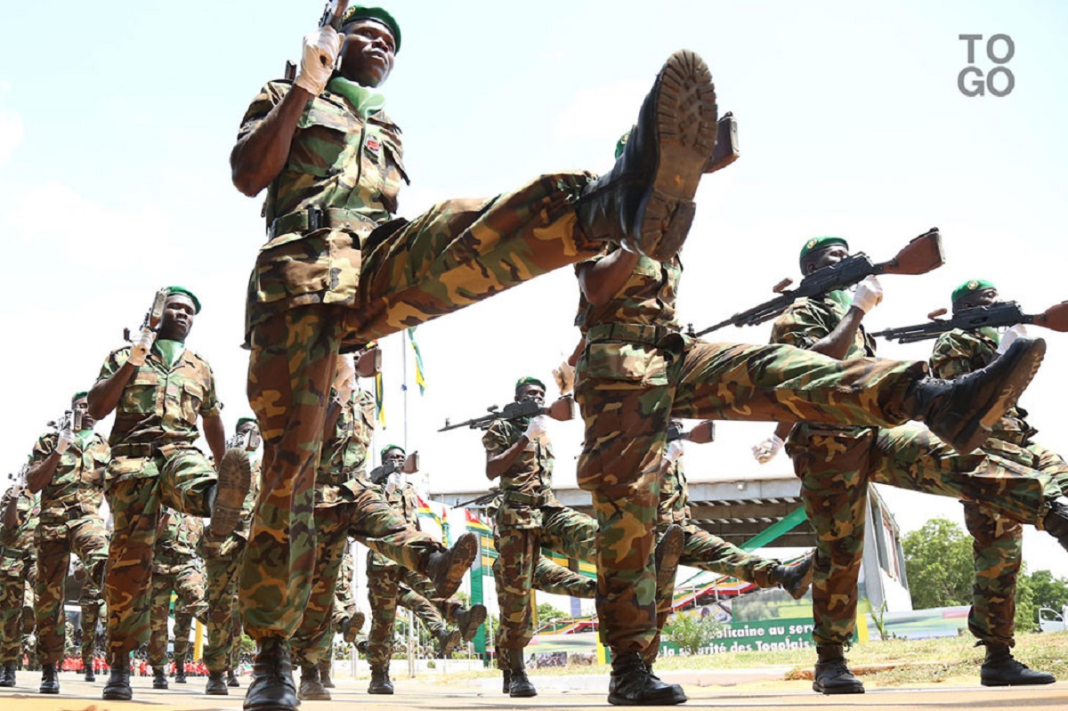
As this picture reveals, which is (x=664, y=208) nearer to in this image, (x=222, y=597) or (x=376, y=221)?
(x=376, y=221)

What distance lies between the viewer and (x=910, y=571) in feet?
177

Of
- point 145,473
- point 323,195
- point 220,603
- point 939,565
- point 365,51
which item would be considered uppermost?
point 365,51

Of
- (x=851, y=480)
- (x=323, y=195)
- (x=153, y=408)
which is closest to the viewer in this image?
(x=323, y=195)

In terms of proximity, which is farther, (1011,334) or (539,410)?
(539,410)

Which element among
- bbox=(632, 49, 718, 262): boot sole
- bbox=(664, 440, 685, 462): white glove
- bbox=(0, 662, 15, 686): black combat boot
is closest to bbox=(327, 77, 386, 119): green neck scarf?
bbox=(632, 49, 718, 262): boot sole

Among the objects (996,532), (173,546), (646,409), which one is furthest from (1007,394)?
(173,546)

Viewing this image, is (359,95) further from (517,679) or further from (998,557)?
(517,679)

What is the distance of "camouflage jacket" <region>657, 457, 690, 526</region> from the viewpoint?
961 cm

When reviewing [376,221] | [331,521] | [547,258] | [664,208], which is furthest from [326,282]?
[331,521]

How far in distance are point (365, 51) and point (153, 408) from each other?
11.4ft

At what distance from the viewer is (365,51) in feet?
13.3

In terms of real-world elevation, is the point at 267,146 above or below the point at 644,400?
above

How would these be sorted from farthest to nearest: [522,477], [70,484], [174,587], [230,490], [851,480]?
[174,587]
[70,484]
[522,477]
[851,480]
[230,490]

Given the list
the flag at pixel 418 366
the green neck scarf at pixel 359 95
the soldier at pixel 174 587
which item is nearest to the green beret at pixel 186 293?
the green neck scarf at pixel 359 95
